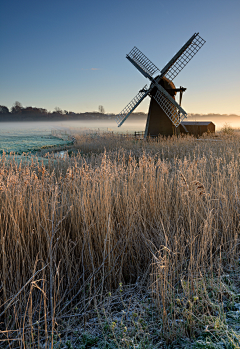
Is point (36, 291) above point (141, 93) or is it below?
below

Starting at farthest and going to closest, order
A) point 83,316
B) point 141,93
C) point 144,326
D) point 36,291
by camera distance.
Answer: point 141,93 → point 36,291 → point 83,316 → point 144,326

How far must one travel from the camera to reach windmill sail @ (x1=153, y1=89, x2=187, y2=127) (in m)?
16.2

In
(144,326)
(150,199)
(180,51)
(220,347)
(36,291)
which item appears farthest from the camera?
(180,51)

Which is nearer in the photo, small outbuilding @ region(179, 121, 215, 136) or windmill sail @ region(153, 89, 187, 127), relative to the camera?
windmill sail @ region(153, 89, 187, 127)

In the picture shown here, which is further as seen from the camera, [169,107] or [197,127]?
[197,127]

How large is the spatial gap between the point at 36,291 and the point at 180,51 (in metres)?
17.9

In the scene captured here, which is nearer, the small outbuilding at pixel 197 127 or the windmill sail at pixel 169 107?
the windmill sail at pixel 169 107

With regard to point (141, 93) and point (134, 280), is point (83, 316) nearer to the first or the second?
point (134, 280)

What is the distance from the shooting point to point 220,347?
1666 millimetres

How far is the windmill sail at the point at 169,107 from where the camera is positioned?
1620cm

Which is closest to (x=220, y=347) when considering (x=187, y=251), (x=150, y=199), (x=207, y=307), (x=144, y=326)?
(x=207, y=307)

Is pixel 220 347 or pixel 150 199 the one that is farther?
pixel 150 199

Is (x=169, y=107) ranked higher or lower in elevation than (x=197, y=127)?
higher

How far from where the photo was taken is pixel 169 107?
54.1 ft
